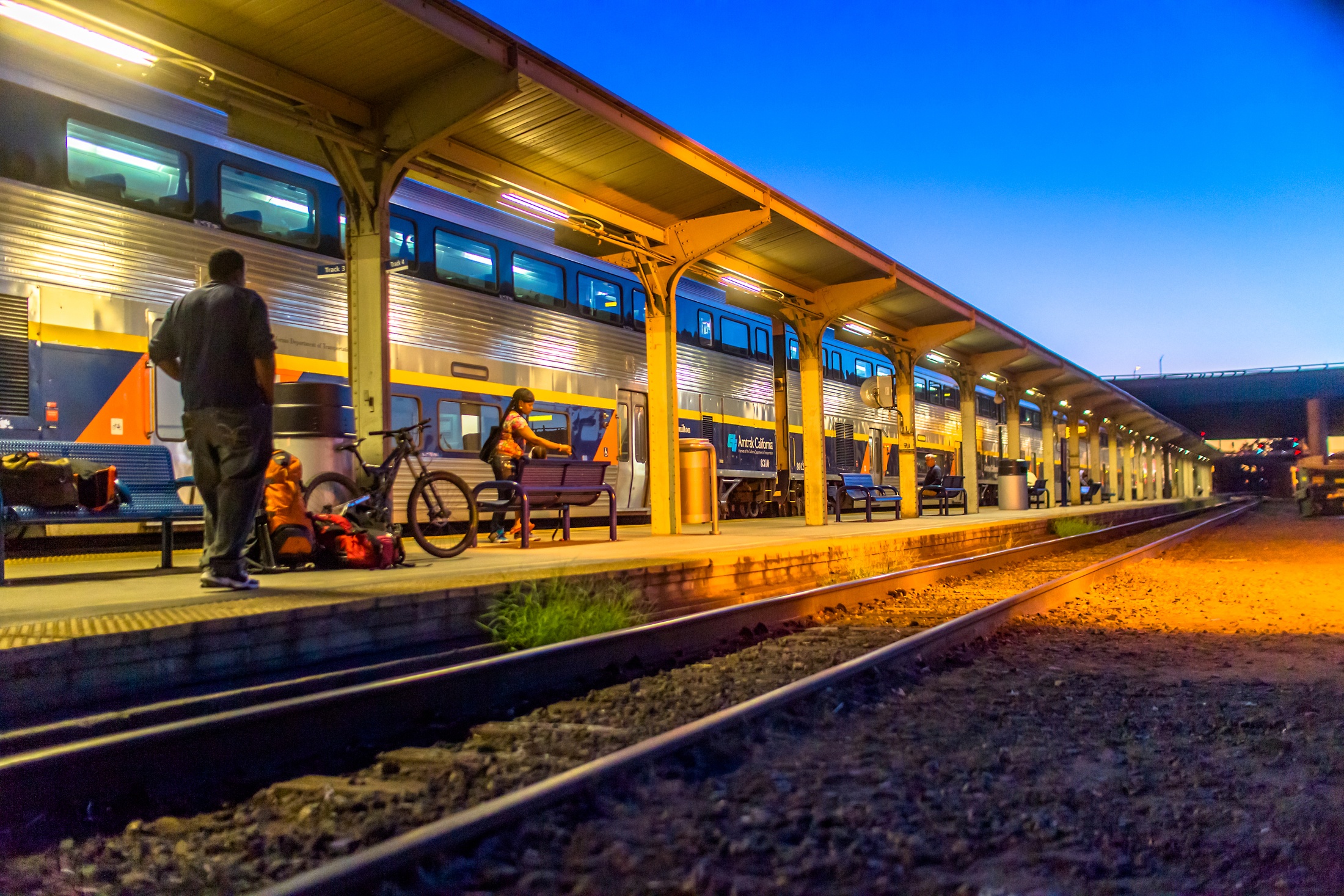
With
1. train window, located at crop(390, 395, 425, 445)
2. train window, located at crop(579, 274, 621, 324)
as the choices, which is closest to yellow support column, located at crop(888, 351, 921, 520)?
train window, located at crop(579, 274, 621, 324)

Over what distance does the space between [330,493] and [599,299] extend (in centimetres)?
759

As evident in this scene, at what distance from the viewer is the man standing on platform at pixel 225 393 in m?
5.27

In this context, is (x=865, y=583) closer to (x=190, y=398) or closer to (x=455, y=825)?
(x=190, y=398)

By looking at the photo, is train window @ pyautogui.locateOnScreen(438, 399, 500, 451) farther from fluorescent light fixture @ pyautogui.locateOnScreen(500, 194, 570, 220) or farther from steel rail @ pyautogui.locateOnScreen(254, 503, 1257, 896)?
steel rail @ pyautogui.locateOnScreen(254, 503, 1257, 896)

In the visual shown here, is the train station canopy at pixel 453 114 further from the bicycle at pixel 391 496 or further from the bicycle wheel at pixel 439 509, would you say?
the bicycle wheel at pixel 439 509

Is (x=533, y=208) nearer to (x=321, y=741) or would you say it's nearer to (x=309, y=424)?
(x=309, y=424)

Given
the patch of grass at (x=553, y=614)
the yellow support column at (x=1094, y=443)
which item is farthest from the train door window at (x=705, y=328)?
the yellow support column at (x=1094, y=443)

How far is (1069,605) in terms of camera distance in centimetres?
785

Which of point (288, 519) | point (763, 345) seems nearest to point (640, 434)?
point (763, 345)

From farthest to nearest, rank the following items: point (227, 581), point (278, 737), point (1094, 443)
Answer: point (1094, 443) < point (227, 581) < point (278, 737)

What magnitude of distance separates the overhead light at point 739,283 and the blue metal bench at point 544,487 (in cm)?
396

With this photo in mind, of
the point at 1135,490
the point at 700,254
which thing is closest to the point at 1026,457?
the point at 1135,490

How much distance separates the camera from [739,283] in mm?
13016

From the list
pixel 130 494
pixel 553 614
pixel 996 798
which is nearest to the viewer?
pixel 996 798
